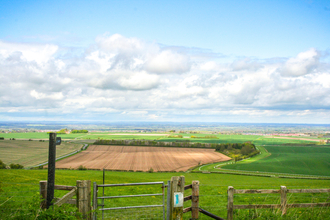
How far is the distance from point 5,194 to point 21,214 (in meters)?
7.50

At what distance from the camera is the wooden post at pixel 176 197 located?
7527 mm

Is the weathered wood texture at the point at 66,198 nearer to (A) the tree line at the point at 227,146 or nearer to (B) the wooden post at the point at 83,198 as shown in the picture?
(B) the wooden post at the point at 83,198

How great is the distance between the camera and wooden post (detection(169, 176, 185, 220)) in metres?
7.53

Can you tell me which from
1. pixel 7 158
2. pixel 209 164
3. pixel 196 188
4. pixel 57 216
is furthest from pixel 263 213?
pixel 7 158

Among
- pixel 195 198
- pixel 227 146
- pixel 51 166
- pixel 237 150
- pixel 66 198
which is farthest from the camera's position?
pixel 227 146

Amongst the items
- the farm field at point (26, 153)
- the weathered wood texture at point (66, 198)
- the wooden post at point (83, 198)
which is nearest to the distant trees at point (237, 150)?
the farm field at point (26, 153)

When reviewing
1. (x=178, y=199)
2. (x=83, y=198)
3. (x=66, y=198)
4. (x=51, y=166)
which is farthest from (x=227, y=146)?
(x=51, y=166)

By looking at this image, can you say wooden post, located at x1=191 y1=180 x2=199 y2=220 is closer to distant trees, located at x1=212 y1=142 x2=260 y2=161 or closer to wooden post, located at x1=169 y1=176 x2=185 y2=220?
wooden post, located at x1=169 y1=176 x2=185 y2=220

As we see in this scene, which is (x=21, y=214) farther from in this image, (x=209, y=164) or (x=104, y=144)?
(x=104, y=144)

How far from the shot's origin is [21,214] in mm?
6547

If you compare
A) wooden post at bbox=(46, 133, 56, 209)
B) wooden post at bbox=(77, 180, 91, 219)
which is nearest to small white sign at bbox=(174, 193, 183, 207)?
wooden post at bbox=(77, 180, 91, 219)

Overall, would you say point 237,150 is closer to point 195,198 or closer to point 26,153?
point 26,153

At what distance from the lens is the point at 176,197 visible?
755 cm

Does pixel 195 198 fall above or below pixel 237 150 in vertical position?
above
